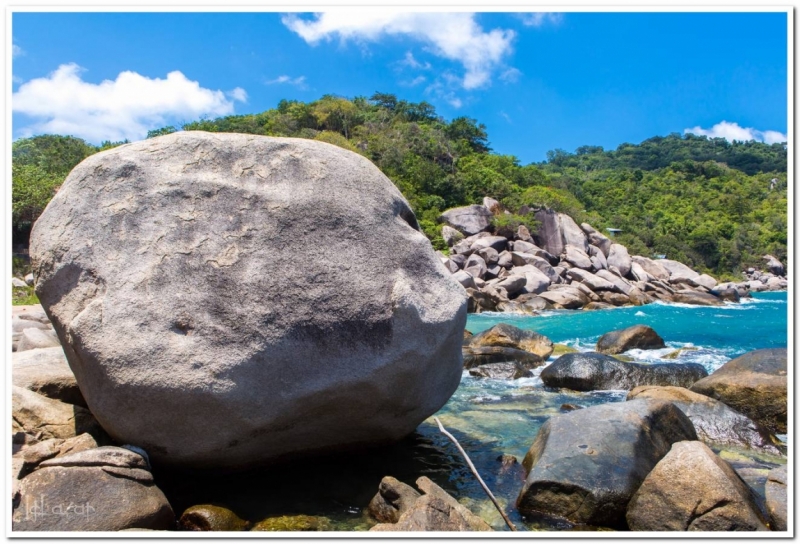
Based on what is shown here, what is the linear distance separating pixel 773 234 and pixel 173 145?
60.4 metres

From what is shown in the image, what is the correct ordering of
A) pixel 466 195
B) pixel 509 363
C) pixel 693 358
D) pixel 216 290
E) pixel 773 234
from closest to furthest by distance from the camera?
pixel 216 290
pixel 509 363
pixel 693 358
pixel 466 195
pixel 773 234

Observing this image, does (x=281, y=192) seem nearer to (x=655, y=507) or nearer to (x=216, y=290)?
(x=216, y=290)

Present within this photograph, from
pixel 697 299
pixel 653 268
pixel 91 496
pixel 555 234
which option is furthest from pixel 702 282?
pixel 91 496

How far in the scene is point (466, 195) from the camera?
153 feet

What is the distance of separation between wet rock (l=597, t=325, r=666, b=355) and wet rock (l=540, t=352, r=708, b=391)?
12.7ft

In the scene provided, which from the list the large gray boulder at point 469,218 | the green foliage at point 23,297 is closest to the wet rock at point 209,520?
the green foliage at point 23,297

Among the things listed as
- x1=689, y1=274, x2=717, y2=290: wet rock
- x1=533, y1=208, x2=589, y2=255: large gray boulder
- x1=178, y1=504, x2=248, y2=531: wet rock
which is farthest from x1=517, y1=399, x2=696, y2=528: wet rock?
x1=689, y1=274, x2=717, y2=290: wet rock

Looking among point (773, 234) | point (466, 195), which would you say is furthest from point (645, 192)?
point (466, 195)

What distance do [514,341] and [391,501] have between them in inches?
405

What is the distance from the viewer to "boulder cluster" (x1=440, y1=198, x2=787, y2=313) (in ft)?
99.2

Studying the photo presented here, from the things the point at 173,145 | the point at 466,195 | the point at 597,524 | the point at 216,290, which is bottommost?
the point at 597,524

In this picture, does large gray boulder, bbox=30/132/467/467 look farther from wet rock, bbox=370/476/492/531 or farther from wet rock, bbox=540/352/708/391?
wet rock, bbox=540/352/708/391

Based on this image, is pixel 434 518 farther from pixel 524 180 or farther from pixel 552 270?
pixel 524 180

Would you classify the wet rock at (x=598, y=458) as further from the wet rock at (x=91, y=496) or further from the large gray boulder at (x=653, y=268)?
the large gray boulder at (x=653, y=268)
